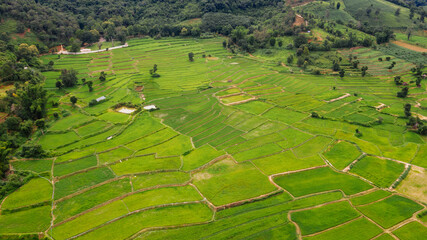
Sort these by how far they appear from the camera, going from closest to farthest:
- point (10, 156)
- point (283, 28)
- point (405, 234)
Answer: point (405, 234) < point (10, 156) < point (283, 28)

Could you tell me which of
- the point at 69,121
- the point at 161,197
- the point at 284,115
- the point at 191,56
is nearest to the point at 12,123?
the point at 69,121

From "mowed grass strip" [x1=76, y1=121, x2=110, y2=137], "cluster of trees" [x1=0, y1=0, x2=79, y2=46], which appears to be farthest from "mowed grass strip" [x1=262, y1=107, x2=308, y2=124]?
"cluster of trees" [x1=0, y1=0, x2=79, y2=46]

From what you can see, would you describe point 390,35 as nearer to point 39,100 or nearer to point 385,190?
point 385,190

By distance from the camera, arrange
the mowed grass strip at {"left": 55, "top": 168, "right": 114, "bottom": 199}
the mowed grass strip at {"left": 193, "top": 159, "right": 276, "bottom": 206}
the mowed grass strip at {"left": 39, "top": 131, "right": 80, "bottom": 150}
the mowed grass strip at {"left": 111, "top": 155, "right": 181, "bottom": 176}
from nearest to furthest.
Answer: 1. the mowed grass strip at {"left": 55, "top": 168, "right": 114, "bottom": 199}
2. the mowed grass strip at {"left": 193, "top": 159, "right": 276, "bottom": 206}
3. the mowed grass strip at {"left": 111, "top": 155, "right": 181, "bottom": 176}
4. the mowed grass strip at {"left": 39, "top": 131, "right": 80, "bottom": 150}

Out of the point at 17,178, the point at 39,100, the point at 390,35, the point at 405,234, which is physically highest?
the point at 390,35

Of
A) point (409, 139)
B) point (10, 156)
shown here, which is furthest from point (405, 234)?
point (10, 156)

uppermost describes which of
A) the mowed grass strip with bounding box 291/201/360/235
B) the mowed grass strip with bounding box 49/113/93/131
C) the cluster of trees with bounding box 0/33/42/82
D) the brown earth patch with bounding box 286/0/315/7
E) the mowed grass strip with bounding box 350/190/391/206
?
the brown earth patch with bounding box 286/0/315/7

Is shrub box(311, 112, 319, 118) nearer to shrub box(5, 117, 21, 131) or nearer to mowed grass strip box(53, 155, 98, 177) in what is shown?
mowed grass strip box(53, 155, 98, 177)
